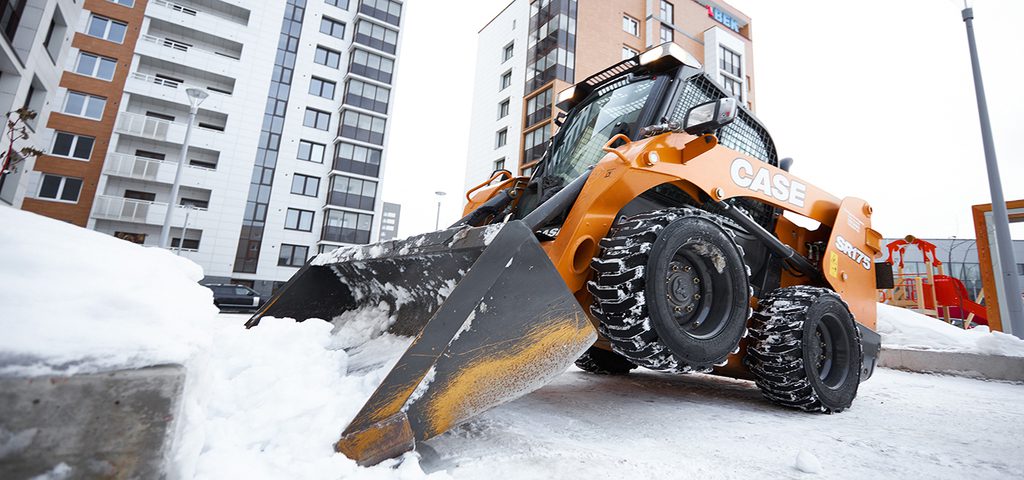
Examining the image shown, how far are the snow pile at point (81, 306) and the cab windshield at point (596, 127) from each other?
272cm

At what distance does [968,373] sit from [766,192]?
5.47m

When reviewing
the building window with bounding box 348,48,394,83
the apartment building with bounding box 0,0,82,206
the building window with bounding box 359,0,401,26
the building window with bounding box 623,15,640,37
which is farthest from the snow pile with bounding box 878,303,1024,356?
the building window with bounding box 359,0,401,26

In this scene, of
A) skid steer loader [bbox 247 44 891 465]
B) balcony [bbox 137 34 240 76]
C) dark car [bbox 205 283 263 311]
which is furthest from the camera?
balcony [bbox 137 34 240 76]

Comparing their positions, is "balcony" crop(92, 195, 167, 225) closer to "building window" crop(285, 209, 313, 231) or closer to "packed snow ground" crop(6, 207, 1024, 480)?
"building window" crop(285, 209, 313, 231)

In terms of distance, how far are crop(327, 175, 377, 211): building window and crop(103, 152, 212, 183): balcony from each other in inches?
314

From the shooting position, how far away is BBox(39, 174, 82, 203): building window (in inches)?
849

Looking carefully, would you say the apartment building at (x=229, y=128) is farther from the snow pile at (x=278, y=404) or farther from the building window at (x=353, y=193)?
the snow pile at (x=278, y=404)

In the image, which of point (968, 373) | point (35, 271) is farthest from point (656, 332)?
point (968, 373)

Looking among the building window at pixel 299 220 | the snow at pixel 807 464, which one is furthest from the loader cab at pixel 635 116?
the building window at pixel 299 220

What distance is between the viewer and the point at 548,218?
2.46m

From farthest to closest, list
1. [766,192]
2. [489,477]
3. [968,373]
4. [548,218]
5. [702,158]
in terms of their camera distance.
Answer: [968,373]
[766,192]
[702,158]
[548,218]
[489,477]

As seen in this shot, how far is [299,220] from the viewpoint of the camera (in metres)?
28.5

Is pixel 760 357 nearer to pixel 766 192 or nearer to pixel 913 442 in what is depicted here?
pixel 913 442

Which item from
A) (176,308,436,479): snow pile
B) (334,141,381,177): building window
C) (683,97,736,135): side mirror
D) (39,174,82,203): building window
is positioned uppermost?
(334,141,381,177): building window
